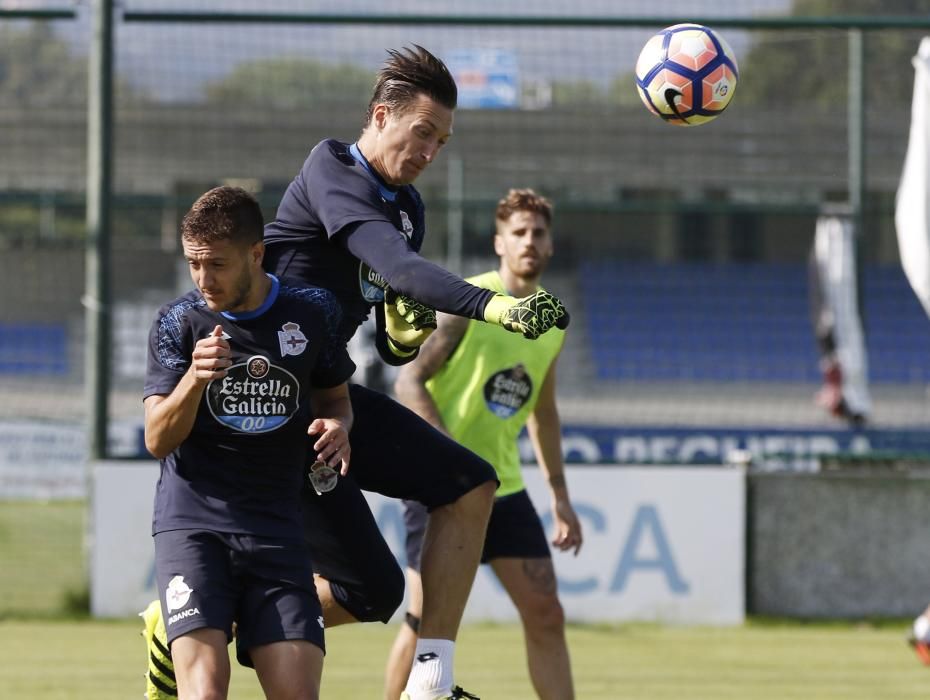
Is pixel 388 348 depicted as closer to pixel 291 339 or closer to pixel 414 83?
pixel 291 339

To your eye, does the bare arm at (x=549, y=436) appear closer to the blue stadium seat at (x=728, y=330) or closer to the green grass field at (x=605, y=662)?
the green grass field at (x=605, y=662)

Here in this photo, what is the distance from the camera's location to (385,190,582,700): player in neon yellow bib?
19.8 feet

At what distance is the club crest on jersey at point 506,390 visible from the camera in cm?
631

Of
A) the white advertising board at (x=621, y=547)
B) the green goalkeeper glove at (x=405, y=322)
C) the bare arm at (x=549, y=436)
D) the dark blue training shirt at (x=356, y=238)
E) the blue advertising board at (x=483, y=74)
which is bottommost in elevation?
the white advertising board at (x=621, y=547)

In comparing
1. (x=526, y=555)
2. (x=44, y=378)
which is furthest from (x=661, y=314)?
(x=526, y=555)

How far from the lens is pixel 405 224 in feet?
15.8

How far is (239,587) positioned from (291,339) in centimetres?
76

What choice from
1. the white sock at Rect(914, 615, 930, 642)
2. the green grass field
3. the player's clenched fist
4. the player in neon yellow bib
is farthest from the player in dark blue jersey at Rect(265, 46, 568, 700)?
the white sock at Rect(914, 615, 930, 642)

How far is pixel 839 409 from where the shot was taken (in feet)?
40.3

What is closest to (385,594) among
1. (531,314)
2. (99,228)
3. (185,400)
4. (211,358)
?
(185,400)

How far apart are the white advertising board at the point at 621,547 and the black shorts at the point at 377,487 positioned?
429cm

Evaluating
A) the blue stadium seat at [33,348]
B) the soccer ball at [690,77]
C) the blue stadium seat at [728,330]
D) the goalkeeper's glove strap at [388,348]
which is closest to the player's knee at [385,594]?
the goalkeeper's glove strap at [388,348]

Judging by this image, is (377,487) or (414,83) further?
(377,487)

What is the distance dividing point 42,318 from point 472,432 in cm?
1030
